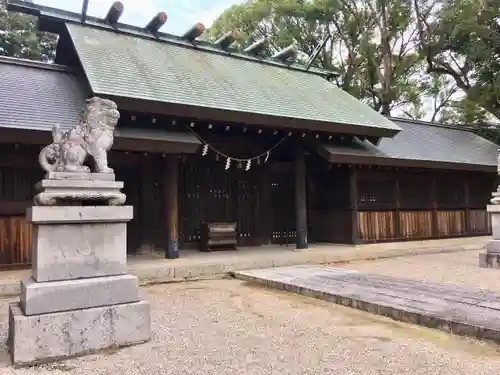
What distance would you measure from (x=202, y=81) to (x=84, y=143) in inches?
244

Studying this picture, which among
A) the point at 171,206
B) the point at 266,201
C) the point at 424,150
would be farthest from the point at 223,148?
the point at 424,150

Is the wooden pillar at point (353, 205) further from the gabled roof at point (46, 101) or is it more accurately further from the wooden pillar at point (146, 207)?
the wooden pillar at point (146, 207)

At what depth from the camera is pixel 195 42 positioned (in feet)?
40.3

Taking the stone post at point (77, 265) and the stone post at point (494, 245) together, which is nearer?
the stone post at point (77, 265)

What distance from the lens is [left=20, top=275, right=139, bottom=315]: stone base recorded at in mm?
3645

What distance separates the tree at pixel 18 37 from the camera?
71.1 feet

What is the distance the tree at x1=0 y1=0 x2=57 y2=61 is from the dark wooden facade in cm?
1662

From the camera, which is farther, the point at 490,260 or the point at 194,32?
the point at 194,32

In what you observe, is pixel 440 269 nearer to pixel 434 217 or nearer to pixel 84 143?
pixel 434 217

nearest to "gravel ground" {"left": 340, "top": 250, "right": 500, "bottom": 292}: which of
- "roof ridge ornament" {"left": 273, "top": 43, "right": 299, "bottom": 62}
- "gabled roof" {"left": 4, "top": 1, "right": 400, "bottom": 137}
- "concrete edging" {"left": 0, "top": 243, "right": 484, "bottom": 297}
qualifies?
"concrete edging" {"left": 0, "top": 243, "right": 484, "bottom": 297}

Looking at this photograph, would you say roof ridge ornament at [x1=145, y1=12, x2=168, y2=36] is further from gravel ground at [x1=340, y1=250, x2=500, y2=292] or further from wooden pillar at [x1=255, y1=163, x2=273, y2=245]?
gravel ground at [x1=340, y1=250, x2=500, y2=292]

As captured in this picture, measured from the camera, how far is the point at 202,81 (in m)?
9.99

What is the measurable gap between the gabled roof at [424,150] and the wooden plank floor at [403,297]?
147 inches

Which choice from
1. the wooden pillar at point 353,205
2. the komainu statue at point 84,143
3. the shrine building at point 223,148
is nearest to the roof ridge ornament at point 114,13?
the shrine building at point 223,148
